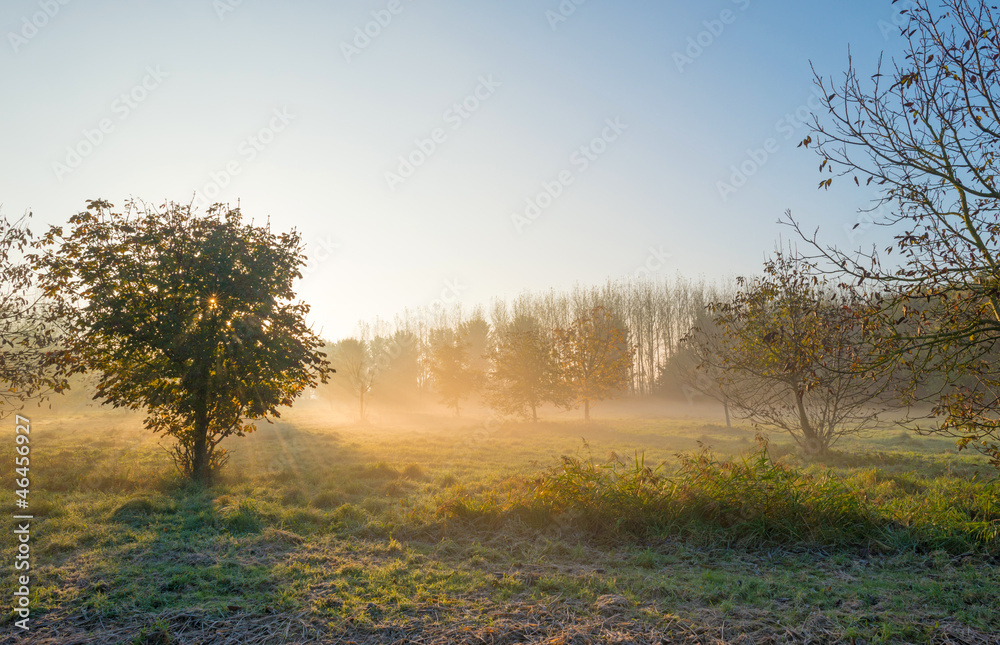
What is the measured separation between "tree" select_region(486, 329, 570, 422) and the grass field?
63.3 feet

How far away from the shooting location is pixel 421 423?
1414 inches

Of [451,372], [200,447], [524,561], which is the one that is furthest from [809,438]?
[451,372]

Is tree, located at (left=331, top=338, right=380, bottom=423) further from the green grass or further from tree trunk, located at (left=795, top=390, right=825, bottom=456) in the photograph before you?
the green grass

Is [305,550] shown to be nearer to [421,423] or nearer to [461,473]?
[461,473]

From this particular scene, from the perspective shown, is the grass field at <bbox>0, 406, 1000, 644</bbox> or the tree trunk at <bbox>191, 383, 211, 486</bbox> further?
the tree trunk at <bbox>191, 383, 211, 486</bbox>

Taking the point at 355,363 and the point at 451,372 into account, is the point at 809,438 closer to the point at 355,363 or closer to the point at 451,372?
the point at 451,372

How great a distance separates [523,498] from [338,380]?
A: 194 ft

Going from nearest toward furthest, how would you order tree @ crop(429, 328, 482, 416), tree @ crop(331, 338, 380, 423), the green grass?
the green grass → tree @ crop(429, 328, 482, 416) → tree @ crop(331, 338, 380, 423)

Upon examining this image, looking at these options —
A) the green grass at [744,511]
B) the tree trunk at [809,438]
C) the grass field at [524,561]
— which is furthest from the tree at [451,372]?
the green grass at [744,511]

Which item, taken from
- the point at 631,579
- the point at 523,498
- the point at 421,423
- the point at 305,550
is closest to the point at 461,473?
the point at 523,498

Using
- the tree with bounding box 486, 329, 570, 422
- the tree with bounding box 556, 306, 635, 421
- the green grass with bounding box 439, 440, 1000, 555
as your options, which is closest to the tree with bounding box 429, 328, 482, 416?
the tree with bounding box 486, 329, 570, 422

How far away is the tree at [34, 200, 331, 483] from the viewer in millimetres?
8695

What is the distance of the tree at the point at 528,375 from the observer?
92.0 feet

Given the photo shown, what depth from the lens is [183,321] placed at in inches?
350
